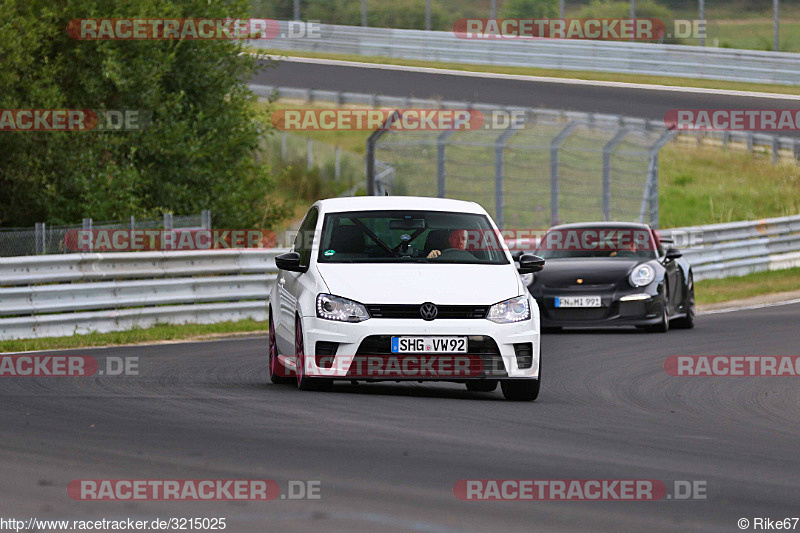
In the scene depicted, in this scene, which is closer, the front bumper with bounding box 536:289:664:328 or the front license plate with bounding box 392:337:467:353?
the front license plate with bounding box 392:337:467:353

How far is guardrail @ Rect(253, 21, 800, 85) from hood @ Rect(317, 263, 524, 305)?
31775mm

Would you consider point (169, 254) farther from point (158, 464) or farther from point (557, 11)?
point (557, 11)

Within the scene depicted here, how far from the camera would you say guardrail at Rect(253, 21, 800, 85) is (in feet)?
137

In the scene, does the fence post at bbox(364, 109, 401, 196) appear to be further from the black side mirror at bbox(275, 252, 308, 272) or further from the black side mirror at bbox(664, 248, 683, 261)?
the black side mirror at bbox(275, 252, 308, 272)

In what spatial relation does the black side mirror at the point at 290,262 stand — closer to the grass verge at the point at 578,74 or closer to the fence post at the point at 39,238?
the fence post at the point at 39,238

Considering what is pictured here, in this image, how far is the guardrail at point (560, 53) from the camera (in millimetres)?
41781

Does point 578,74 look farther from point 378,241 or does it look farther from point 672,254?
point 378,241

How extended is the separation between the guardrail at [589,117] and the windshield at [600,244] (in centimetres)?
1432

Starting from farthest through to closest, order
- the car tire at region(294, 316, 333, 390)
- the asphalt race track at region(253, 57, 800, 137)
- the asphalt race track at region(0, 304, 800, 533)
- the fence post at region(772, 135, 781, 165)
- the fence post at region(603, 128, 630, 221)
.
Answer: the asphalt race track at region(253, 57, 800, 137), the fence post at region(772, 135, 781, 165), the fence post at region(603, 128, 630, 221), the car tire at region(294, 316, 333, 390), the asphalt race track at region(0, 304, 800, 533)

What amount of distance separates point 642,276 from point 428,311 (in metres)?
7.65

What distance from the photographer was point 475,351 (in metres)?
10.3

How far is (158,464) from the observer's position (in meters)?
7.46

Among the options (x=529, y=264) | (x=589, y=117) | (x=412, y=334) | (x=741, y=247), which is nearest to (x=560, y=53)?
(x=589, y=117)

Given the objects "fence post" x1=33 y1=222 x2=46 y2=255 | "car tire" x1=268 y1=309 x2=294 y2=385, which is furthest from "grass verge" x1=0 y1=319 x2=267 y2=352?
"car tire" x1=268 y1=309 x2=294 y2=385
